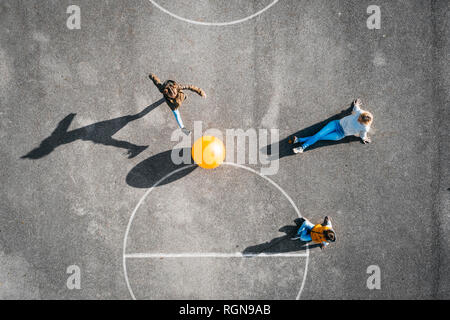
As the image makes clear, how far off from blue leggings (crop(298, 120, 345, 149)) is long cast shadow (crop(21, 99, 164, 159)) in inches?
120

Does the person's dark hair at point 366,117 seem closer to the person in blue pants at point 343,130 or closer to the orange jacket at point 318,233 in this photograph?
the person in blue pants at point 343,130

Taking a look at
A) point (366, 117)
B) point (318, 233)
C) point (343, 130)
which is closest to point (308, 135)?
point (343, 130)

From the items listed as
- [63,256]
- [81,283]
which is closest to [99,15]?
[63,256]

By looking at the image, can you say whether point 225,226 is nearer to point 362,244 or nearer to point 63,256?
point 362,244

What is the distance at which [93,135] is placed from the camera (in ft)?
18.7

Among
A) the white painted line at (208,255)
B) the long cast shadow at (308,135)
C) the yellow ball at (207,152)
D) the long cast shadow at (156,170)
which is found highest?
the long cast shadow at (308,135)

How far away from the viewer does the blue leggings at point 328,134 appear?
209 inches

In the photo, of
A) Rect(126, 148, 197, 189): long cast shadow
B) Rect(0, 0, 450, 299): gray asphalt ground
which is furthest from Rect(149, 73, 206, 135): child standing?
Rect(126, 148, 197, 189): long cast shadow

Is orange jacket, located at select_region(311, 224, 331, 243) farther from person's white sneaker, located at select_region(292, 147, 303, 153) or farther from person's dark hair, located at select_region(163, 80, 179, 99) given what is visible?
person's dark hair, located at select_region(163, 80, 179, 99)

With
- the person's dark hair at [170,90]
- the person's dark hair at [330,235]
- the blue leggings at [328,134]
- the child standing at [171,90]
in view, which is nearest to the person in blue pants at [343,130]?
the blue leggings at [328,134]

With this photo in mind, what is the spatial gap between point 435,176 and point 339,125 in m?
2.34

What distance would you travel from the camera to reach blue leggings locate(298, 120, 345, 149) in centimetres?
530

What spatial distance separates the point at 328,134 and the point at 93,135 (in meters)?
4.74

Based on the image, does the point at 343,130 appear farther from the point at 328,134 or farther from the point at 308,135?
the point at 308,135
